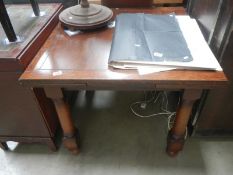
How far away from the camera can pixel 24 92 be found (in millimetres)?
958

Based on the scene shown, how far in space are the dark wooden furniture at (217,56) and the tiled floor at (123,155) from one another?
0.44 feet

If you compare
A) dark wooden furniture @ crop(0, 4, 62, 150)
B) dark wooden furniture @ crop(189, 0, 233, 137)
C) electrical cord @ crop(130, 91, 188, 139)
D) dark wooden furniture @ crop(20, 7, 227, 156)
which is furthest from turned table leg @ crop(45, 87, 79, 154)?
dark wooden furniture @ crop(189, 0, 233, 137)

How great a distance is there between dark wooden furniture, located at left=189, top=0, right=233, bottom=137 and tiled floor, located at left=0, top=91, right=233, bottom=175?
0.13m

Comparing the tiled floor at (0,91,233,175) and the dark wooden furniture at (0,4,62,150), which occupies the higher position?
the dark wooden furniture at (0,4,62,150)

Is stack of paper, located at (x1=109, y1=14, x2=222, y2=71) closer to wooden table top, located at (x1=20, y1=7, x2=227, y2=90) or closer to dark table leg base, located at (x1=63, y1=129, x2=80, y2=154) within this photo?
wooden table top, located at (x1=20, y1=7, x2=227, y2=90)

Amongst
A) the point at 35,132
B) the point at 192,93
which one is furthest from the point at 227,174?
the point at 35,132

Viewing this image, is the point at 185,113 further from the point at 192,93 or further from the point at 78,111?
the point at 78,111

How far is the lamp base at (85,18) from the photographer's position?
3.29 feet

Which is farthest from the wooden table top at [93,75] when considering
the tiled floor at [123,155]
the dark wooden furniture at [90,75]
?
the tiled floor at [123,155]

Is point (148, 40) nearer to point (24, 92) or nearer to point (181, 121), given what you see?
point (181, 121)

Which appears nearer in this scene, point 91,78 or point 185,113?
point 91,78

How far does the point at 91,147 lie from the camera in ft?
4.22

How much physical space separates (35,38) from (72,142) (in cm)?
58

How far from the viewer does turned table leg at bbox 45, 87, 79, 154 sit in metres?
0.87
